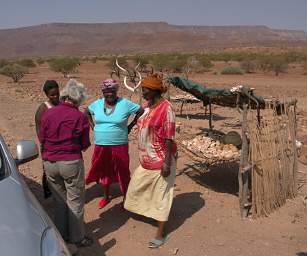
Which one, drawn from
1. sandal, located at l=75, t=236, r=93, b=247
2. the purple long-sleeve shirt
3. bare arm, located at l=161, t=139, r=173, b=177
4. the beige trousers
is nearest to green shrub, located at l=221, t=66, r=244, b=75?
bare arm, located at l=161, t=139, r=173, b=177

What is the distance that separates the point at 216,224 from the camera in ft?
18.6

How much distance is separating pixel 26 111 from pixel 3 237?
12790mm

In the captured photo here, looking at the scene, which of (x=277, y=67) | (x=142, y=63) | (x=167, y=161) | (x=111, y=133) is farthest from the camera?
(x=142, y=63)

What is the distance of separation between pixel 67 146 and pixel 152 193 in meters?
1.16

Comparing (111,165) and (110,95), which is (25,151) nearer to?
(110,95)

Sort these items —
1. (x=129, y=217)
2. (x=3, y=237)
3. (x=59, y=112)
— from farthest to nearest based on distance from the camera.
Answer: (x=129, y=217)
(x=59, y=112)
(x=3, y=237)

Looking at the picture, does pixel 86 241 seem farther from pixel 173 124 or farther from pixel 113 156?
pixel 173 124

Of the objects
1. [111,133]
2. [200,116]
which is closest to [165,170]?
[111,133]

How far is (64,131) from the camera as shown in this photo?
441 centimetres

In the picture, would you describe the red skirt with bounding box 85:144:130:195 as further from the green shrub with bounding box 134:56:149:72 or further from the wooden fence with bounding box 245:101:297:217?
the green shrub with bounding box 134:56:149:72

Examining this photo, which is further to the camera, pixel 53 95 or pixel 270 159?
pixel 270 159

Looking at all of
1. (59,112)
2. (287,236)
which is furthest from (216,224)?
(59,112)

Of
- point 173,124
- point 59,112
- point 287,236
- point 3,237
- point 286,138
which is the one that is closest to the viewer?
point 3,237

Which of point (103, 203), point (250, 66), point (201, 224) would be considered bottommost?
point (250, 66)
